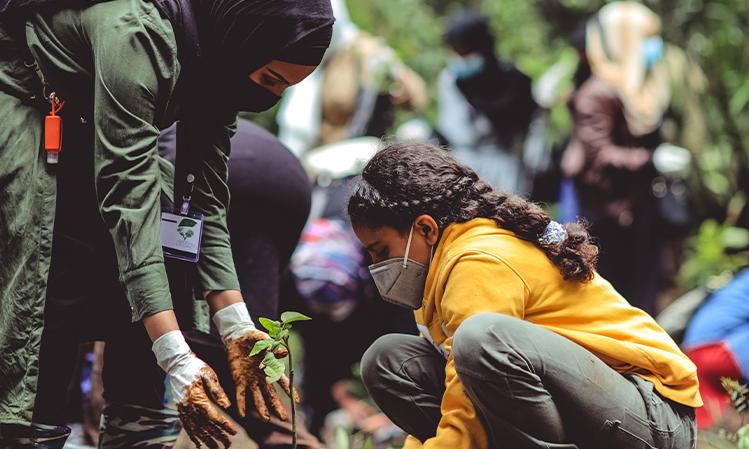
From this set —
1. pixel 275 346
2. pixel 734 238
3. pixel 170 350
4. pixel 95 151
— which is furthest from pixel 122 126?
pixel 734 238

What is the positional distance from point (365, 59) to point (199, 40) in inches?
122

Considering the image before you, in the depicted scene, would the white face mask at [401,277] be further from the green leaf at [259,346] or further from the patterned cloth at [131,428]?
the patterned cloth at [131,428]

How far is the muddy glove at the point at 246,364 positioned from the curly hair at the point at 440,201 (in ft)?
1.47

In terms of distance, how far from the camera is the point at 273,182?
239cm

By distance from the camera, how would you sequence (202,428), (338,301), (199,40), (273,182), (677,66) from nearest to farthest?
1. (202,428)
2. (199,40)
3. (273,182)
4. (338,301)
5. (677,66)

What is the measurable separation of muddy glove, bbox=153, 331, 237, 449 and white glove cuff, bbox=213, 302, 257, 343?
0.25 m

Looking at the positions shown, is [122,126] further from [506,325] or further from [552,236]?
[552,236]

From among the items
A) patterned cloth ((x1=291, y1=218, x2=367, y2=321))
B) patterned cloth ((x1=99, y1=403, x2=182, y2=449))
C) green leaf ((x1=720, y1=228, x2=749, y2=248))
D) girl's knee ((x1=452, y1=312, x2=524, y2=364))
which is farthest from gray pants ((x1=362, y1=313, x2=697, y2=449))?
green leaf ((x1=720, y1=228, x2=749, y2=248))

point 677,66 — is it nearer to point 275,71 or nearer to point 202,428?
point 275,71

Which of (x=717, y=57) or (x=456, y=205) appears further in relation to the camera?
(x=717, y=57)

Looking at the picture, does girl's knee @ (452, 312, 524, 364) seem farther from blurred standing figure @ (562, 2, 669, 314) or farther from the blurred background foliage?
the blurred background foliage

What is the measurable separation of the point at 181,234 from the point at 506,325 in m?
0.89

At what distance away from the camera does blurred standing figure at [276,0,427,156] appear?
4586mm

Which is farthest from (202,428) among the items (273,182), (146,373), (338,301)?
(338,301)
